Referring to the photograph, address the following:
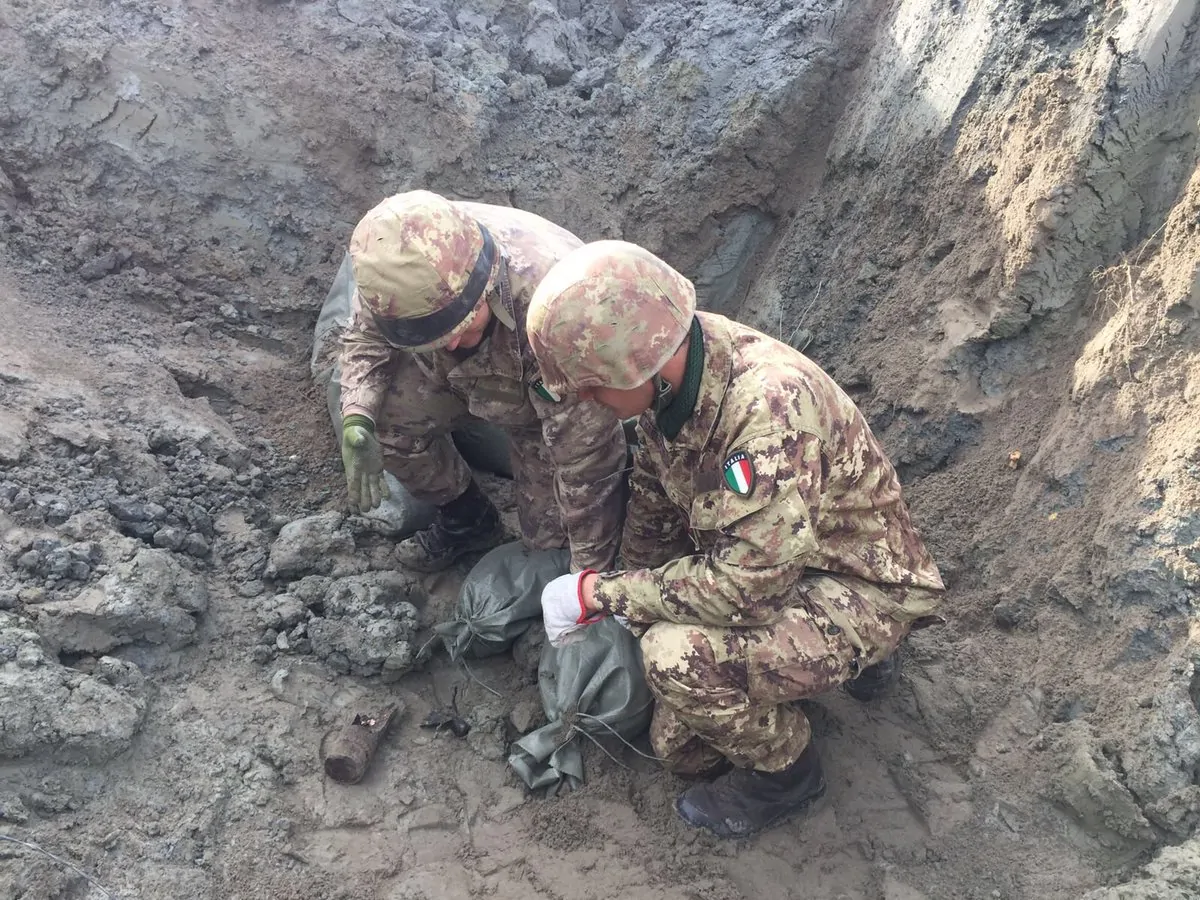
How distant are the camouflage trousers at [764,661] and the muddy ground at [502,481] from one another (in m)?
0.41

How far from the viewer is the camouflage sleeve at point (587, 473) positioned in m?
2.60

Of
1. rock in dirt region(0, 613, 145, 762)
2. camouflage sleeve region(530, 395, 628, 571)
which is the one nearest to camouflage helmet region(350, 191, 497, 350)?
camouflage sleeve region(530, 395, 628, 571)

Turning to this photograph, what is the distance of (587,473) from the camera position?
2656 millimetres

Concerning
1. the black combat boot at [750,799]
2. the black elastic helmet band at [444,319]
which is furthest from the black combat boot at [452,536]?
the black combat boot at [750,799]

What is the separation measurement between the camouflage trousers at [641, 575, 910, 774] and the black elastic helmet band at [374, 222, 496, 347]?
106 centimetres

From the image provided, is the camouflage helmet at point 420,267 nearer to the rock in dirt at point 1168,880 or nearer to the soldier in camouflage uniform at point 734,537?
the soldier in camouflage uniform at point 734,537

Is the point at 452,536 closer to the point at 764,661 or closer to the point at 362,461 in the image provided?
the point at 362,461

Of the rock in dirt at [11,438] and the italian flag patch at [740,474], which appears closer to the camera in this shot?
the italian flag patch at [740,474]

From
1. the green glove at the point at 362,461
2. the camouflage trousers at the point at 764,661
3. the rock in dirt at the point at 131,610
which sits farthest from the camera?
the green glove at the point at 362,461

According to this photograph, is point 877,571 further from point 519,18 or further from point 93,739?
point 519,18

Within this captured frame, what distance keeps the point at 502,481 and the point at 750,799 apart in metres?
1.85

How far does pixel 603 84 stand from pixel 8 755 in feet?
13.9

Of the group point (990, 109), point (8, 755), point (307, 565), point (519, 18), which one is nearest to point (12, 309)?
point (307, 565)

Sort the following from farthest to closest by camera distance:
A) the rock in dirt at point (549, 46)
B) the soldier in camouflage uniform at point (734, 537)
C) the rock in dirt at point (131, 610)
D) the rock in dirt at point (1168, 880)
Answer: the rock in dirt at point (549, 46) < the rock in dirt at point (131, 610) < the soldier in camouflage uniform at point (734, 537) < the rock in dirt at point (1168, 880)
